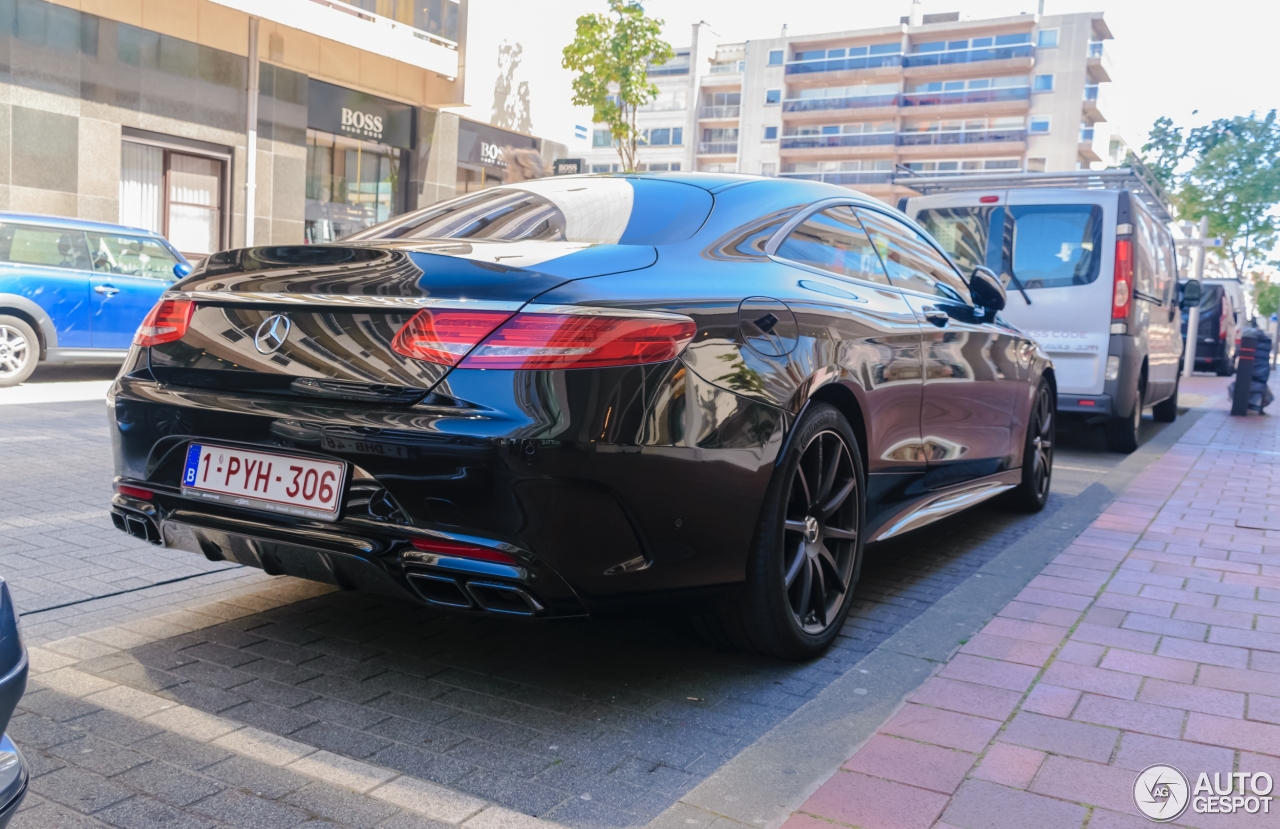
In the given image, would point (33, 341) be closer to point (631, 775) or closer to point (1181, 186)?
point (631, 775)

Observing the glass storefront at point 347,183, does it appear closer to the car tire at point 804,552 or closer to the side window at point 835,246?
the side window at point 835,246

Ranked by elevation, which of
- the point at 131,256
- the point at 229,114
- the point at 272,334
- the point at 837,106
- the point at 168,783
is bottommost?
the point at 168,783

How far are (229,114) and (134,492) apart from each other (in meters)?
16.3

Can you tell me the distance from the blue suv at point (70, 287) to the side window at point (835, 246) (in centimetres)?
853

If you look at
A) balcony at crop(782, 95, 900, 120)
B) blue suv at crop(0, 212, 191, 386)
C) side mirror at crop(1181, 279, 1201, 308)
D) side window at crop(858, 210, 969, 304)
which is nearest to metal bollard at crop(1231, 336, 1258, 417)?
side mirror at crop(1181, 279, 1201, 308)

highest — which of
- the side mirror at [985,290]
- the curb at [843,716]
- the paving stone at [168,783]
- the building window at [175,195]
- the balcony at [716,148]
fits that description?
the balcony at [716,148]

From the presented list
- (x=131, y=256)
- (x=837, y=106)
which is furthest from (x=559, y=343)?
(x=837, y=106)

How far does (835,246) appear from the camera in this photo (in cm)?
400

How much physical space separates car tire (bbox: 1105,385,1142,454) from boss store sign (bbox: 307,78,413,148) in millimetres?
14458

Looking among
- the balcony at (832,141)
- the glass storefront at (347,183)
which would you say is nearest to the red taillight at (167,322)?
the glass storefront at (347,183)

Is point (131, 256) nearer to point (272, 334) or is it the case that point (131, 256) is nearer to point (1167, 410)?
point (272, 334)

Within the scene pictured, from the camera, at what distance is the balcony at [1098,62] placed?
74250mm

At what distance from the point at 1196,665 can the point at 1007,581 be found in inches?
45.0

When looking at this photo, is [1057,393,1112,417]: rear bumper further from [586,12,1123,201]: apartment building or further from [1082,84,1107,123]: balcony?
[1082,84,1107,123]: balcony
